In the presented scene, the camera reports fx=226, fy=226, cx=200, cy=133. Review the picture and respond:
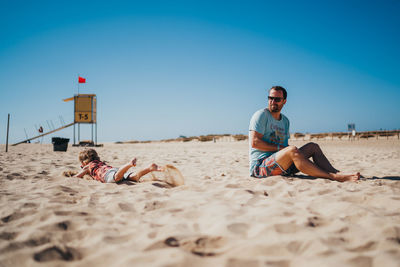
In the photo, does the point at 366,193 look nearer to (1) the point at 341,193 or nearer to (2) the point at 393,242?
(1) the point at 341,193

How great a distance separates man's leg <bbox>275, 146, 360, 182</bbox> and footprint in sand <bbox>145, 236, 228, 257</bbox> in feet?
5.83

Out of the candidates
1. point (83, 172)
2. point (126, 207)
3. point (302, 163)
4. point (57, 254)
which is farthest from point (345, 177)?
point (83, 172)

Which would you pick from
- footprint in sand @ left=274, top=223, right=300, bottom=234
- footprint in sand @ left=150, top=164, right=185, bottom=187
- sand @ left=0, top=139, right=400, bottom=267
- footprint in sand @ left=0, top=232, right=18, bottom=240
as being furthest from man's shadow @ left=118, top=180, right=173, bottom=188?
footprint in sand @ left=274, top=223, right=300, bottom=234

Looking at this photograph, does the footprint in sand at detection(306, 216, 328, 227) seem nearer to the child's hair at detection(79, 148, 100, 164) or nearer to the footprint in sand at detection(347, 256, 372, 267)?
the footprint in sand at detection(347, 256, 372, 267)

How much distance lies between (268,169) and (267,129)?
0.57 meters

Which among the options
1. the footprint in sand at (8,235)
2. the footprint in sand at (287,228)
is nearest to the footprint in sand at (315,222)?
the footprint in sand at (287,228)

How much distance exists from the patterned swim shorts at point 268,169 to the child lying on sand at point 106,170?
4.69ft

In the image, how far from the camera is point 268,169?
3186 millimetres

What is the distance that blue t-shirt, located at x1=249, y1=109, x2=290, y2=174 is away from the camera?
3.14m

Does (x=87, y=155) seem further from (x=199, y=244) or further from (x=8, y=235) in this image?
(x=199, y=244)

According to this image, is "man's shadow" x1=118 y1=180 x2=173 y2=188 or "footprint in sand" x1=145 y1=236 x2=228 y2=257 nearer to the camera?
"footprint in sand" x1=145 y1=236 x2=228 y2=257

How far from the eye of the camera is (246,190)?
8.53 ft

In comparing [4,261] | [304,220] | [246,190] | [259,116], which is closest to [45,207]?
[4,261]

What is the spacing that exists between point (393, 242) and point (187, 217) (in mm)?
1370
